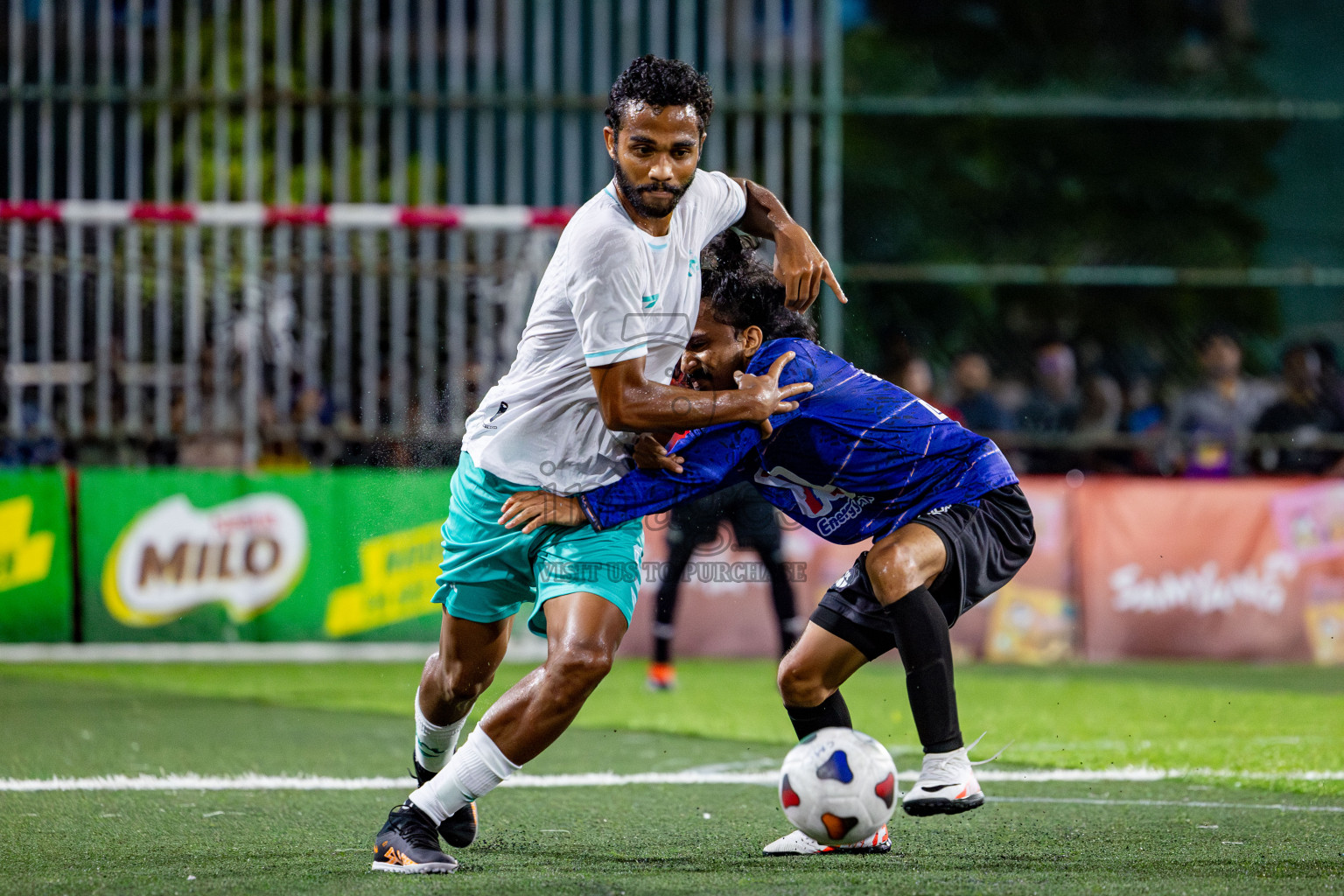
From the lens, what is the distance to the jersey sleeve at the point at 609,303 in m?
4.48

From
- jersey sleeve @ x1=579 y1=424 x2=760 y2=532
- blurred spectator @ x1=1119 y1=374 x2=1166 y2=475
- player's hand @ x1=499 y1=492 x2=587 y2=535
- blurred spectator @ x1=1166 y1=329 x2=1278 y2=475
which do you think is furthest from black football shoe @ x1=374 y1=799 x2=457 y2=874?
blurred spectator @ x1=1166 y1=329 x2=1278 y2=475

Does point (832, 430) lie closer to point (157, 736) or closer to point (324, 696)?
point (157, 736)

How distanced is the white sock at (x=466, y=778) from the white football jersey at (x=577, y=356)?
0.74 meters

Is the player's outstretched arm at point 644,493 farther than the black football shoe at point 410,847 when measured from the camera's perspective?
Yes

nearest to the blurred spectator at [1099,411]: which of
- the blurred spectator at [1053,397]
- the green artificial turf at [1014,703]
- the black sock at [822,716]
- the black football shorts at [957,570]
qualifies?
the blurred spectator at [1053,397]

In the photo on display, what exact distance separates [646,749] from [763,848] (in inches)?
97.6

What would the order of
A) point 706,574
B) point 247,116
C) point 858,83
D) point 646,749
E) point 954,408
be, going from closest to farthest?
point 646,749
point 706,574
point 954,408
point 247,116
point 858,83

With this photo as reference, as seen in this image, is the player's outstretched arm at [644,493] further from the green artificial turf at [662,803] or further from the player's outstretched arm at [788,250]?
the green artificial turf at [662,803]

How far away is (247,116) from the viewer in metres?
12.8

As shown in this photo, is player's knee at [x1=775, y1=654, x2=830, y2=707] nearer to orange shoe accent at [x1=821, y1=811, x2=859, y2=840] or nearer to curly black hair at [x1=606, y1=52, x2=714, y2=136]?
orange shoe accent at [x1=821, y1=811, x2=859, y2=840]

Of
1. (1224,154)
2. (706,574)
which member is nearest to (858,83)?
(1224,154)

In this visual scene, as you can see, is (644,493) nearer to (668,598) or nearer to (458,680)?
(458,680)

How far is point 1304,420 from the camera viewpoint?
483 inches

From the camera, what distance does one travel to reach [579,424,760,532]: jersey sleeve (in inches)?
187
